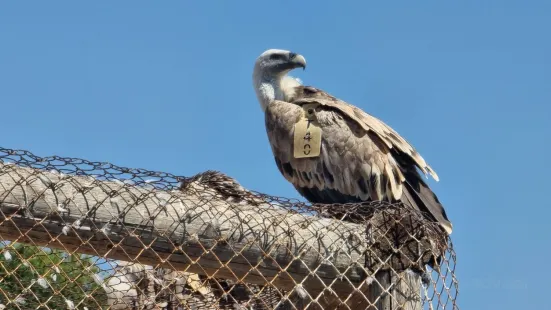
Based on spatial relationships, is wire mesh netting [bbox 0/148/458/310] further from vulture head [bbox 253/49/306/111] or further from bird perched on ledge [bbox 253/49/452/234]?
vulture head [bbox 253/49/306/111]

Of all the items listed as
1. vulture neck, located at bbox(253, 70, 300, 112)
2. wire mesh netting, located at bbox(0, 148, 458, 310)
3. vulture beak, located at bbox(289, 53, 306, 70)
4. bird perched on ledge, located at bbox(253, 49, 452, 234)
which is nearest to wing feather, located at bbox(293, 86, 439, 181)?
bird perched on ledge, located at bbox(253, 49, 452, 234)

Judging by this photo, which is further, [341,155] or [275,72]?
[275,72]

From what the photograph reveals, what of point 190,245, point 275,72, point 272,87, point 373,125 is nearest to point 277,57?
point 275,72

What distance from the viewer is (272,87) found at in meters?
9.66

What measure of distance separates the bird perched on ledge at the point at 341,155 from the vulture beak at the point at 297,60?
0.82 m

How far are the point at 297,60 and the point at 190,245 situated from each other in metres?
5.89

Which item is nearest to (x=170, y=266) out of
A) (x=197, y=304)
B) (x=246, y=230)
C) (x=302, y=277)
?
(x=246, y=230)

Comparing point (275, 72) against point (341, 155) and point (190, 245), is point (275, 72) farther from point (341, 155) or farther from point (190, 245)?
point (190, 245)

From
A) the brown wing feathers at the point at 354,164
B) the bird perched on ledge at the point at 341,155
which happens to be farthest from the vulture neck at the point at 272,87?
the brown wing feathers at the point at 354,164

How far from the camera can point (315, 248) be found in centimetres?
437

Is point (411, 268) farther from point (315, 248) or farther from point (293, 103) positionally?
point (293, 103)

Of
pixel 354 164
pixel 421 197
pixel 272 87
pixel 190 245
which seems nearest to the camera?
pixel 190 245

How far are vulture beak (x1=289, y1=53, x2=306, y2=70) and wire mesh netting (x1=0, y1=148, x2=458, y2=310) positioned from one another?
4.83 meters

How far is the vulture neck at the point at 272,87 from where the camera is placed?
9.48 m
